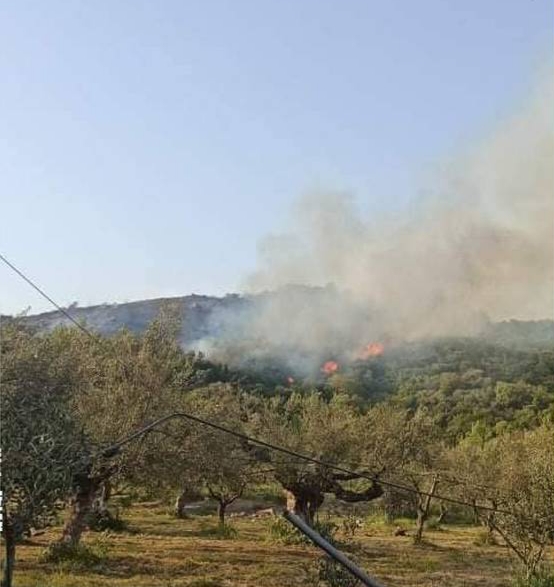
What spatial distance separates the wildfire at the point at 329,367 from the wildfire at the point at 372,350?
4.21m

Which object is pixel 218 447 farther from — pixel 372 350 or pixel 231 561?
pixel 372 350

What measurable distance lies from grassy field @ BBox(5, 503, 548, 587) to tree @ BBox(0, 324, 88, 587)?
20.0ft

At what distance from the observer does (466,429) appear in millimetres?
70625

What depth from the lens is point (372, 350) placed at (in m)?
109

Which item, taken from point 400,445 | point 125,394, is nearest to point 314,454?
point 400,445

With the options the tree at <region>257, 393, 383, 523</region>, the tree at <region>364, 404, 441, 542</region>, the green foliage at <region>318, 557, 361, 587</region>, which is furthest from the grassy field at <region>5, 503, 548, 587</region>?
the tree at <region>364, 404, 441, 542</region>

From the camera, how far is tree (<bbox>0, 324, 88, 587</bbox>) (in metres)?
10.8

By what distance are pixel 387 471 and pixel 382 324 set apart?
252ft

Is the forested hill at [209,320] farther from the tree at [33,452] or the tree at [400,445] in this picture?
the tree at [33,452]

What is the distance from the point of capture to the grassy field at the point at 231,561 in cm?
1989

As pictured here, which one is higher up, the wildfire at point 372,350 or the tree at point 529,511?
the wildfire at point 372,350

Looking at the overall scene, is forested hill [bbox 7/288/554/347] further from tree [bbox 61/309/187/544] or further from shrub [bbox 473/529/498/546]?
tree [bbox 61/309/187/544]

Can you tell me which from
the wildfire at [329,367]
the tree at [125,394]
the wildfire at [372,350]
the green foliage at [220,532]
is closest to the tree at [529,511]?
the tree at [125,394]

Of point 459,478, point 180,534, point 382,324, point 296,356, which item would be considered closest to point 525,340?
point 382,324
